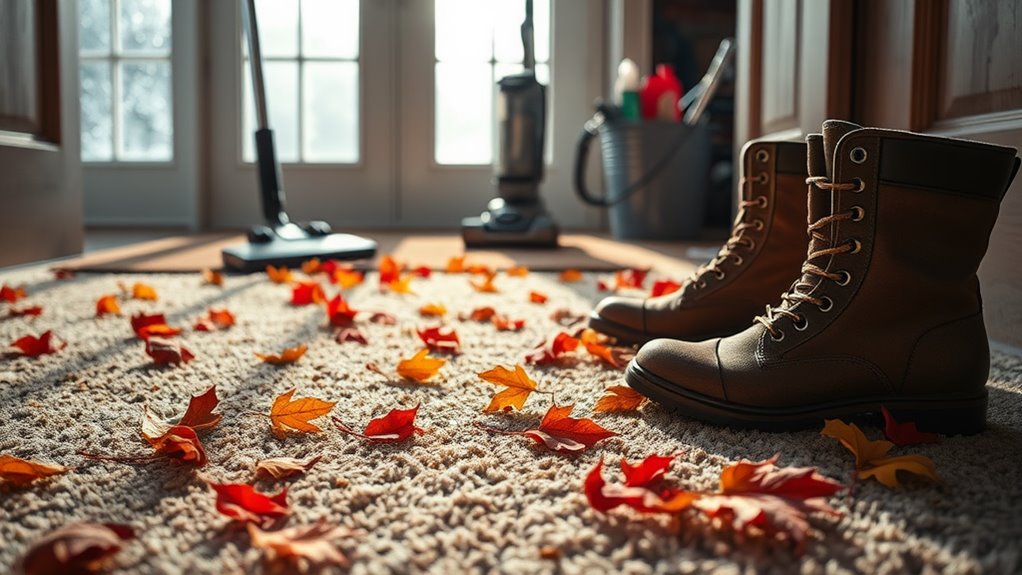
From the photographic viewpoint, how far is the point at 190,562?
462 mm

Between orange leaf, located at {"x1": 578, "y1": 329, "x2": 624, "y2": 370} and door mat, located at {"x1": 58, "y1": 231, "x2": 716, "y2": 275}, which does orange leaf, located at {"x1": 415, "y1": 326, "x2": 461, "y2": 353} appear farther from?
door mat, located at {"x1": 58, "y1": 231, "x2": 716, "y2": 275}

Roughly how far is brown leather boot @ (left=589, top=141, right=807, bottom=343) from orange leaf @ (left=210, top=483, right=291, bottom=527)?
583 mm

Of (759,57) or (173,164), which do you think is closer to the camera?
(759,57)

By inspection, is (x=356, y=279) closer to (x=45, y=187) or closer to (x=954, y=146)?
(x=45, y=187)

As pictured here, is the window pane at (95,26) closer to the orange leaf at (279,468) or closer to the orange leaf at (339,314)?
the orange leaf at (339,314)

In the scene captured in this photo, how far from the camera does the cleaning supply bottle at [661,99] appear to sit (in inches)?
121

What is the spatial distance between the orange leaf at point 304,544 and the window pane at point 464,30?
343cm

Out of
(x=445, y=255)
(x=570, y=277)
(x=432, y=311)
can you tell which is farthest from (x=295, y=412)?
(x=445, y=255)

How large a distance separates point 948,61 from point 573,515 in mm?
939

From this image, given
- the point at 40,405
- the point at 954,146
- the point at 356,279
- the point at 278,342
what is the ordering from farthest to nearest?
1. the point at 356,279
2. the point at 278,342
3. the point at 40,405
4. the point at 954,146

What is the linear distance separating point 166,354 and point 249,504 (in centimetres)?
48

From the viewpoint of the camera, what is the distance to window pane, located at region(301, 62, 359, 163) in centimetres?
370

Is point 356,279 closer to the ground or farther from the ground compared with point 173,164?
closer to the ground

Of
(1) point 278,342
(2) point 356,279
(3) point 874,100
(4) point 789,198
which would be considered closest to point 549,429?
(4) point 789,198
